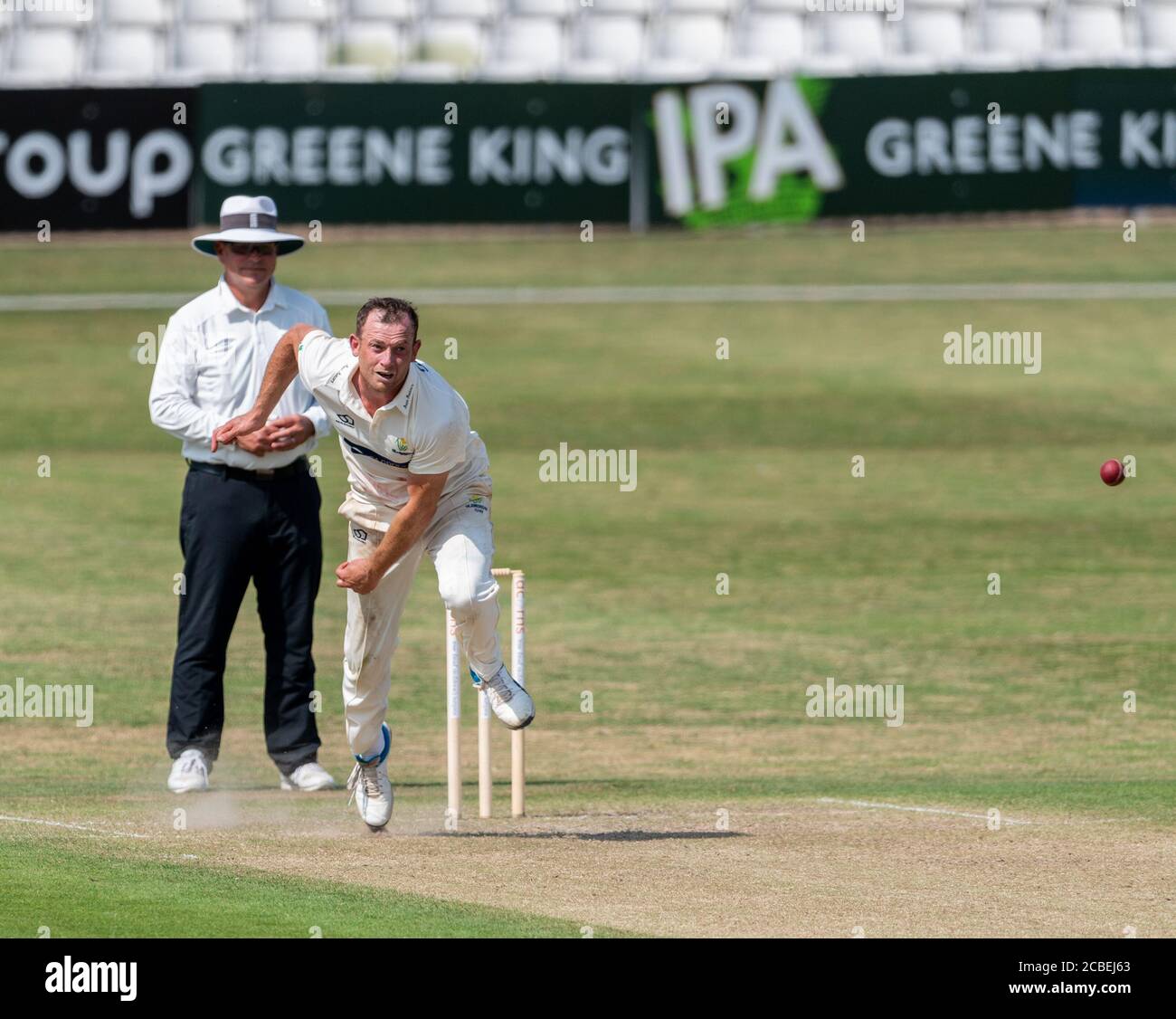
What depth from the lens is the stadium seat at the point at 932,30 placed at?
35.2 metres

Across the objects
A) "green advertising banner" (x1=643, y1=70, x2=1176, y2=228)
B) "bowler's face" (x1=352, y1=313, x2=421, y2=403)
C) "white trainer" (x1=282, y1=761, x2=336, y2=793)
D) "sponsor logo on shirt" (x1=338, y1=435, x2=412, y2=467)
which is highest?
"green advertising banner" (x1=643, y1=70, x2=1176, y2=228)

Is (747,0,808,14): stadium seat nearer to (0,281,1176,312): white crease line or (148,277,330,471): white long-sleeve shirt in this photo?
(0,281,1176,312): white crease line

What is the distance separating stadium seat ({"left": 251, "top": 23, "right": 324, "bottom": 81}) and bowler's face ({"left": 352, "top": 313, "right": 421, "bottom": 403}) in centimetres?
2603

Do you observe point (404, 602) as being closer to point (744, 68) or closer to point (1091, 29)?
point (744, 68)

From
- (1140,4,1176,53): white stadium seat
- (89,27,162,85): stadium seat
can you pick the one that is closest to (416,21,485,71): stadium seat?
(89,27,162,85): stadium seat

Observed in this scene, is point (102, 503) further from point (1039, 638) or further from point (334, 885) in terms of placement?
point (334, 885)

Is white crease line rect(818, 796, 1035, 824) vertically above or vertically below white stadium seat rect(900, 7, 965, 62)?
below

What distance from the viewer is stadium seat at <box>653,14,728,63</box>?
3497 centimetres

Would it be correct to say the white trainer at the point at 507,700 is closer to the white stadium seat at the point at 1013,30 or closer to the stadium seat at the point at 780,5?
the stadium seat at the point at 780,5

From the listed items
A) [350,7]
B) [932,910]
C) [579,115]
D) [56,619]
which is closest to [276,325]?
[932,910]

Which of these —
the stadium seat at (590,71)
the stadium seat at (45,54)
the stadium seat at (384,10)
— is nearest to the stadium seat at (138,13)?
the stadium seat at (45,54)

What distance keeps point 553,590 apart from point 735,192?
15.7m

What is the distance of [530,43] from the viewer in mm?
34875
